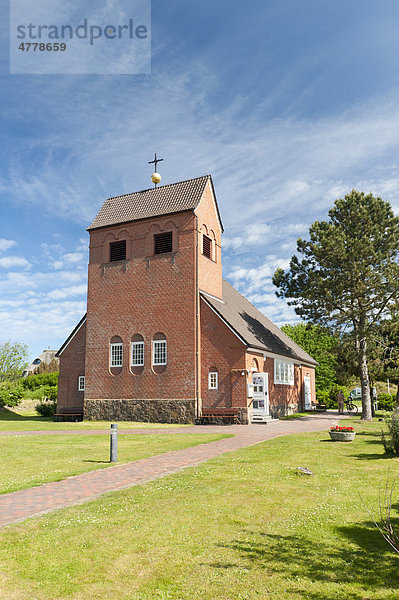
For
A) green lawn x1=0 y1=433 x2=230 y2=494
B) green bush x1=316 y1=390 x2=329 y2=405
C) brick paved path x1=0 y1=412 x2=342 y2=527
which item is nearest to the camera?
brick paved path x1=0 y1=412 x2=342 y2=527

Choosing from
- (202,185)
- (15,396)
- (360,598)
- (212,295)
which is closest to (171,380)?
(212,295)

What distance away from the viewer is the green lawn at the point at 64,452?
11.2m

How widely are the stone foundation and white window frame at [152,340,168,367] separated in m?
2.32

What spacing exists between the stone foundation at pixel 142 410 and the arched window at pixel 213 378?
138 cm

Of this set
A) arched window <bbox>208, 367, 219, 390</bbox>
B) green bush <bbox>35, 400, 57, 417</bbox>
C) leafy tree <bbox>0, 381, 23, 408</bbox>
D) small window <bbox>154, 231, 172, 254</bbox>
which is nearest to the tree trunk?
arched window <bbox>208, 367, 219, 390</bbox>

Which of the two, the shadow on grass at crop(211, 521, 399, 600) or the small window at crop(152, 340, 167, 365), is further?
the small window at crop(152, 340, 167, 365)

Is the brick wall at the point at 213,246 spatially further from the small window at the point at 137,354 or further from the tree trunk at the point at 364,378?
the tree trunk at the point at 364,378

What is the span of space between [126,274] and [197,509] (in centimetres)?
2470

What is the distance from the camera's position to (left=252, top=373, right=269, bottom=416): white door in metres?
29.0

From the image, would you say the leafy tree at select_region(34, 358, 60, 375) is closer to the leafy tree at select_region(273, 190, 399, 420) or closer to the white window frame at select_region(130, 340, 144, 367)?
the white window frame at select_region(130, 340, 144, 367)

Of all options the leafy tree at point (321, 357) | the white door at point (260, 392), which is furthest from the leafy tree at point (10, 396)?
the leafy tree at point (321, 357)

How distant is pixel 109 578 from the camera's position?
521 cm

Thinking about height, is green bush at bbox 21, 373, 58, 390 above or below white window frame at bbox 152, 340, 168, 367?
below

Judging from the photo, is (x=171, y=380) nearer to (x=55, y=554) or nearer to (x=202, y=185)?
(x=202, y=185)
